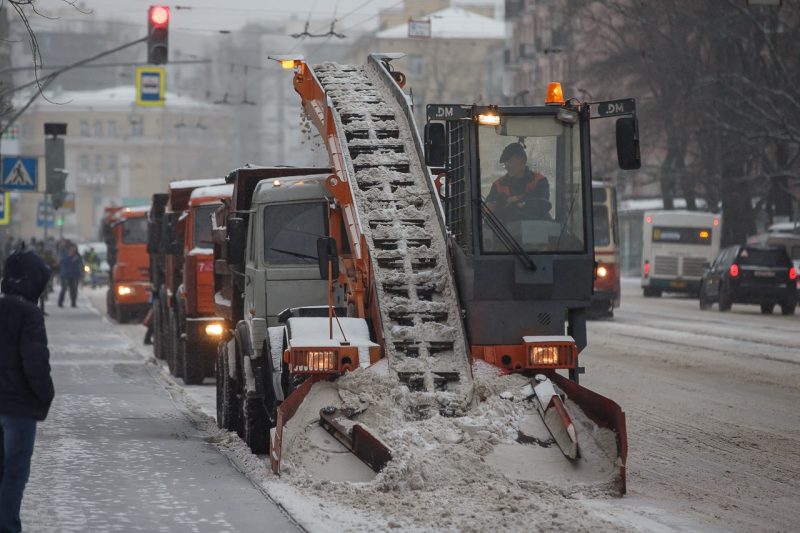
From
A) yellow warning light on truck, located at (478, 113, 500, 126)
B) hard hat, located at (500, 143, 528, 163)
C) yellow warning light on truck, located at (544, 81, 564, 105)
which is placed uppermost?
yellow warning light on truck, located at (544, 81, 564, 105)

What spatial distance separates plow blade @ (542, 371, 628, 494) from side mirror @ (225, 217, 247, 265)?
4.04 m

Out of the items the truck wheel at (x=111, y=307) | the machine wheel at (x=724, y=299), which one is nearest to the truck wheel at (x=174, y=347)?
the truck wheel at (x=111, y=307)

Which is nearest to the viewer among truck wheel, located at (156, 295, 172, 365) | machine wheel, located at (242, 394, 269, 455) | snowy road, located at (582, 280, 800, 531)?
snowy road, located at (582, 280, 800, 531)

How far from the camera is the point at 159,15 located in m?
26.2

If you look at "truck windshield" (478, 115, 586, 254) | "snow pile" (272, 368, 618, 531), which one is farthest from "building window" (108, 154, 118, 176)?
"snow pile" (272, 368, 618, 531)

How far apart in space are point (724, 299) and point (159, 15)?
67.5 feet

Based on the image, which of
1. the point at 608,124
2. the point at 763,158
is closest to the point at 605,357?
the point at 763,158

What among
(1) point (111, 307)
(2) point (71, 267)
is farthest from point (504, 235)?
(2) point (71, 267)

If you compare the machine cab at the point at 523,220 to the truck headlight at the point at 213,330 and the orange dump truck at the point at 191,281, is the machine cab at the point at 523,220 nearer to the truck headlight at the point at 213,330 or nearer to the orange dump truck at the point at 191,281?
the orange dump truck at the point at 191,281

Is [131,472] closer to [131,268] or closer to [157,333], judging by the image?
[157,333]

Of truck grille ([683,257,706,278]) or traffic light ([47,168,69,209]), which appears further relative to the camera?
truck grille ([683,257,706,278])

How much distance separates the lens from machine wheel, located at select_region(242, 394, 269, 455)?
43.2ft

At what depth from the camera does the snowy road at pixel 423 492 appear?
9695mm

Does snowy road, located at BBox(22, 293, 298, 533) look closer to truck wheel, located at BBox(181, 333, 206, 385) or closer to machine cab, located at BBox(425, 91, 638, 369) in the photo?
truck wheel, located at BBox(181, 333, 206, 385)
